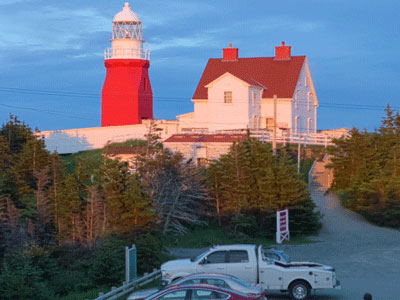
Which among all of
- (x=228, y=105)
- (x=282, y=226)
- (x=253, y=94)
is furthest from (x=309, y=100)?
(x=282, y=226)

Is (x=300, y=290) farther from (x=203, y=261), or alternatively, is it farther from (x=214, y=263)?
(x=203, y=261)

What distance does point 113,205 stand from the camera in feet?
85.6

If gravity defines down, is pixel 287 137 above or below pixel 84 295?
above

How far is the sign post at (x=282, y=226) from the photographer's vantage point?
31.4 m

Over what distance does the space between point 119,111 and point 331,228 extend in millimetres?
22853

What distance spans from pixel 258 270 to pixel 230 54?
125ft

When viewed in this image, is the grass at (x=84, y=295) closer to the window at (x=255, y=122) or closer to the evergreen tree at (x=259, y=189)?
Result: the evergreen tree at (x=259, y=189)

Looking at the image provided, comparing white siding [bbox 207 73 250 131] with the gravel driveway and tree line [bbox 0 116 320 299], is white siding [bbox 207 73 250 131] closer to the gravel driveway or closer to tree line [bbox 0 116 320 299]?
the gravel driveway

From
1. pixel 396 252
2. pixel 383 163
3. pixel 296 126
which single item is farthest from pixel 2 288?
pixel 296 126

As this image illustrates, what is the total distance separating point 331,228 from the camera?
3450 cm

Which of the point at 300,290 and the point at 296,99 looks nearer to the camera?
the point at 300,290

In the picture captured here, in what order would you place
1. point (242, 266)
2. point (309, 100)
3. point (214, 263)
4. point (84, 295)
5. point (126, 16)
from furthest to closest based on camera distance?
point (309, 100) < point (126, 16) < point (84, 295) < point (214, 263) < point (242, 266)

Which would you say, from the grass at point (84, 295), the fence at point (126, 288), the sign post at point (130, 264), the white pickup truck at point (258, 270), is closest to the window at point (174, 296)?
the fence at point (126, 288)

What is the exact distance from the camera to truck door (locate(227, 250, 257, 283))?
1780cm
